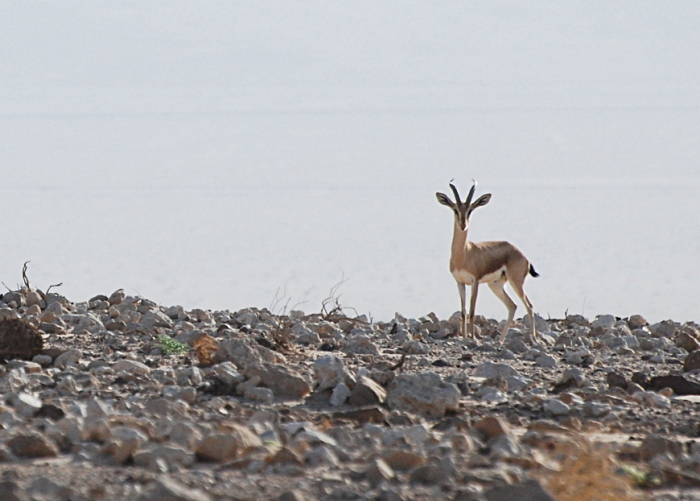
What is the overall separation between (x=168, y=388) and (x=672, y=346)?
758 centimetres

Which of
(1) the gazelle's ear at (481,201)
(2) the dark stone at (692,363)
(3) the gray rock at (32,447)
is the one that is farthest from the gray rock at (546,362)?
(3) the gray rock at (32,447)

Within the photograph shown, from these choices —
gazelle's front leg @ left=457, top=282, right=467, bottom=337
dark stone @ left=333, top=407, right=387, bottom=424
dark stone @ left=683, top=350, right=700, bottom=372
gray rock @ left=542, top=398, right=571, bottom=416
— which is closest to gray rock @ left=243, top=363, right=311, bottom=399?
dark stone @ left=333, top=407, right=387, bottom=424

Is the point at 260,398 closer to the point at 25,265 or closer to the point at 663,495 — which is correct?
the point at 663,495

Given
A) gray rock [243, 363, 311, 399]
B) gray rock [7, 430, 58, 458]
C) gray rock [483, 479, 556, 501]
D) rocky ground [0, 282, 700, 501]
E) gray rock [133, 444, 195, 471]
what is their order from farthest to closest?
1. gray rock [243, 363, 311, 399]
2. gray rock [7, 430, 58, 458]
3. gray rock [133, 444, 195, 471]
4. rocky ground [0, 282, 700, 501]
5. gray rock [483, 479, 556, 501]

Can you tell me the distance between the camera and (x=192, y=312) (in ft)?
45.7

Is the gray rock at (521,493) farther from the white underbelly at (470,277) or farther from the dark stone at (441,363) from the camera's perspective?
the white underbelly at (470,277)

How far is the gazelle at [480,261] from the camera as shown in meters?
14.7

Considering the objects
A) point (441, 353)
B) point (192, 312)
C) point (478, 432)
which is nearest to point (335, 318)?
point (192, 312)

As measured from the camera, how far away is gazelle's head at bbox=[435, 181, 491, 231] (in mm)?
14868

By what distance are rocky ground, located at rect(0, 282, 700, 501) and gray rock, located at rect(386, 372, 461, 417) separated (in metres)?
0.01

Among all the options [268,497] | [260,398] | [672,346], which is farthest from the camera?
[672,346]

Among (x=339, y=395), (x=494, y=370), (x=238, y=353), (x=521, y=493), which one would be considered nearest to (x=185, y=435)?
(x=521, y=493)

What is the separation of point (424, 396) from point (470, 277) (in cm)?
789

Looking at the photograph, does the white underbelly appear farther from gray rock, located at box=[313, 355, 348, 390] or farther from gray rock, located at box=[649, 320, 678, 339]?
gray rock, located at box=[313, 355, 348, 390]
